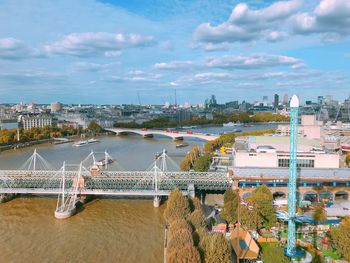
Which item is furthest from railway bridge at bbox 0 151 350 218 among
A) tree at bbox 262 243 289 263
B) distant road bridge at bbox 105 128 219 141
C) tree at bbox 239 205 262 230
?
distant road bridge at bbox 105 128 219 141

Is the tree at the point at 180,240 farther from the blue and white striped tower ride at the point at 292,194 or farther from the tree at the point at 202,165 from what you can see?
the tree at the point at 202,165

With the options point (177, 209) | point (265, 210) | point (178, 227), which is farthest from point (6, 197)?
point (265, 210)

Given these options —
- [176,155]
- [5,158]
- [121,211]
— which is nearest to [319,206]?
[121,211]

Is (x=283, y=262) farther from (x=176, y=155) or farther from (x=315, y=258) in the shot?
(x=176, y=155)

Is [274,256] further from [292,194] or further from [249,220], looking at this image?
[249,220]

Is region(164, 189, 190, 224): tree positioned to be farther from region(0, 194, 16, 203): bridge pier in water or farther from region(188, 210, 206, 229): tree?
region(0, 194, 16, 203): bridge pier in water
